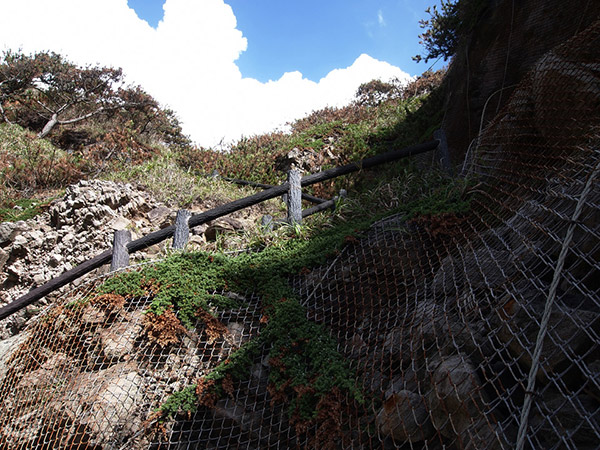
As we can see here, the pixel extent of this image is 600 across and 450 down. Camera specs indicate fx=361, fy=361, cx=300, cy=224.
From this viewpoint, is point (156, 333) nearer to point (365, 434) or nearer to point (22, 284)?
point (365, 434)

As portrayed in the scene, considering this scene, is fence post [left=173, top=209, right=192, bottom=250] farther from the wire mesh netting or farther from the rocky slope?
the rocky slope

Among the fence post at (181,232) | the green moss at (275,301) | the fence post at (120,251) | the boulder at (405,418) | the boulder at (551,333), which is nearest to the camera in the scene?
the boulder at (551,333)

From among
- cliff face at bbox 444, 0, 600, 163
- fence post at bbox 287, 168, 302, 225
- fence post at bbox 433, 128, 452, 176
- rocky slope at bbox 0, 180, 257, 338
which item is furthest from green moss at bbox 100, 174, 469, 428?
cliff face at bbox 444, 0, 600, 163

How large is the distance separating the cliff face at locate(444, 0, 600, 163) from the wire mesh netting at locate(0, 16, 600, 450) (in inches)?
101

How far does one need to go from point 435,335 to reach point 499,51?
5605mm

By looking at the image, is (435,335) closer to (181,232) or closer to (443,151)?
(181,232)

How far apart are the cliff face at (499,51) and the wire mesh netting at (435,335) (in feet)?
8.43

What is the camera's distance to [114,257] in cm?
394

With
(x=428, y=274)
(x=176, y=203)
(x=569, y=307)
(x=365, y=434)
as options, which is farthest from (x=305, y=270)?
(x=176, y=203)

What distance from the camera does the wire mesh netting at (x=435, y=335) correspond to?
5.02ft

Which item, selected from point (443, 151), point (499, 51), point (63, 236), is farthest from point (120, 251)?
point (499, 51)

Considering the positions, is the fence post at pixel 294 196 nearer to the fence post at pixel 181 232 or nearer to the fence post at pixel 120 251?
the fence post at pixel 181 232

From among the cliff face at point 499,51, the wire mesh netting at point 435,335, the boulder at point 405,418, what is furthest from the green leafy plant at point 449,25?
the boulder at point 405,418

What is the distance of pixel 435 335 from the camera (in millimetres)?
1971
